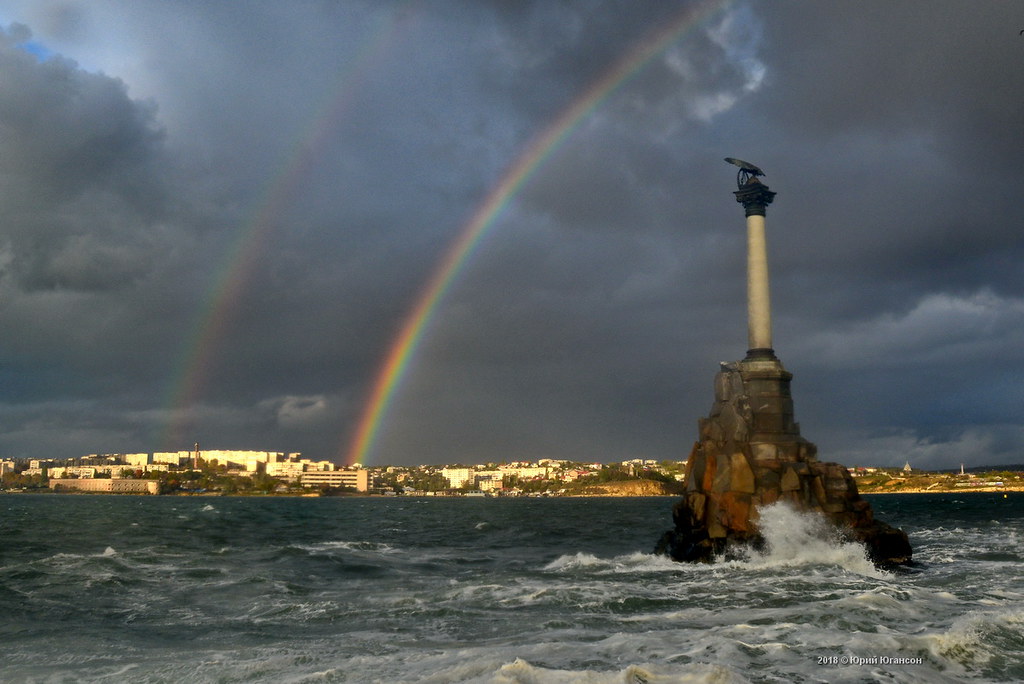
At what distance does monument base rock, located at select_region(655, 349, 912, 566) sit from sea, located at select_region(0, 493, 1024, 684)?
112 centimetres

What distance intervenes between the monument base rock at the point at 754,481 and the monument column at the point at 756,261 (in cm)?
210

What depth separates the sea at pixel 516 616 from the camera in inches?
621

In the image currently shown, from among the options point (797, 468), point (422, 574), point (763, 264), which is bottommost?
point (422, 574)

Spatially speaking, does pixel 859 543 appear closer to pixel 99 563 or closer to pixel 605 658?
pixel 605 658

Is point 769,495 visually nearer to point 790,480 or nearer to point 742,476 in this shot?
point 790,480

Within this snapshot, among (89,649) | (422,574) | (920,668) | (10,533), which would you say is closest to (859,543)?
(422,574)

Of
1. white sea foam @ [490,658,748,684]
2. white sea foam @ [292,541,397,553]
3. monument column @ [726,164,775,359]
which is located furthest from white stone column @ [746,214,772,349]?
white sea foam @ [490,658,748,684]

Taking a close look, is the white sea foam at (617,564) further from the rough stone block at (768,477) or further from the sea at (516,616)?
the rough stone block at (768,477)

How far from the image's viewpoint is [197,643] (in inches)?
773

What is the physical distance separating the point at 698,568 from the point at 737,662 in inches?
817

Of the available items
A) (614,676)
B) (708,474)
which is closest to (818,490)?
(708,474)

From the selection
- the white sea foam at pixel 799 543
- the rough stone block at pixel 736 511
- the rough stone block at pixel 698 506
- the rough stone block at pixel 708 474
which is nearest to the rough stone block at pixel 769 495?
the white sea foam at pixel 799 543

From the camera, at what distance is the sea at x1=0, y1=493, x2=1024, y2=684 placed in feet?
51.8

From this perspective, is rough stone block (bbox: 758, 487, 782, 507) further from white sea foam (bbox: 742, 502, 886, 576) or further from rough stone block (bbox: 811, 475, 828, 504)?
rough stone block (bbox: 811, 475, 828, 504)
